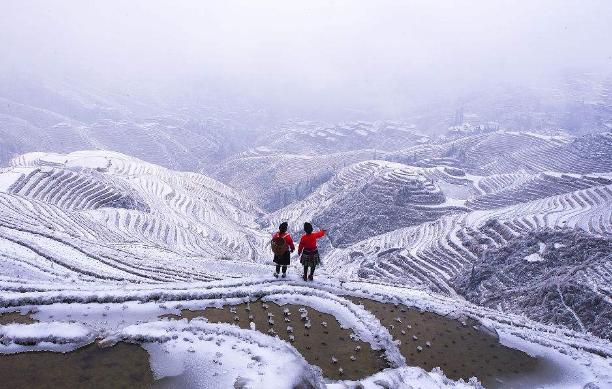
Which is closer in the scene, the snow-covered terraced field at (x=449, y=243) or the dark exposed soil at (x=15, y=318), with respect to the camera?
the dark exposed soil at (x=15, y=318)

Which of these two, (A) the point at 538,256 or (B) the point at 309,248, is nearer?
(B) the point at 309,248

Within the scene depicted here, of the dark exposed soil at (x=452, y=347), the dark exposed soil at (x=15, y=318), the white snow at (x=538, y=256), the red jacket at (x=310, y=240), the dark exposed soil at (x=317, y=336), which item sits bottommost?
the white snow at (x=538, y=256)

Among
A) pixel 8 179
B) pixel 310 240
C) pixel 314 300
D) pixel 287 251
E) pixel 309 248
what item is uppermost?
pixel 310 240

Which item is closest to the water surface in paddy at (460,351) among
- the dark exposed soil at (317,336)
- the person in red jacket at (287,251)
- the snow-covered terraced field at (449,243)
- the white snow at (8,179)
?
the dark exposed soil at (317,336)

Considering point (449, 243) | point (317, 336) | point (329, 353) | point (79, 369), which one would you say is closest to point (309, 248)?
point (317, 336)

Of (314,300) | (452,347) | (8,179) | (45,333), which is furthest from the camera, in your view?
(8,179)

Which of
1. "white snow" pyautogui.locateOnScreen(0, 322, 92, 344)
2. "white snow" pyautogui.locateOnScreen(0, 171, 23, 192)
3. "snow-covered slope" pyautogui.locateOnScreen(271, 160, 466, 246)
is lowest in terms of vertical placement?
"snow-covered slope" pyautogui.locateOnScreen(271, 160, 466, 246)

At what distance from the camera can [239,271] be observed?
27.9m

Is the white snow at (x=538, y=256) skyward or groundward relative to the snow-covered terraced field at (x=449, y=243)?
skyward

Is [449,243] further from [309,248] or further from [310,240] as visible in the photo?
[310,240]

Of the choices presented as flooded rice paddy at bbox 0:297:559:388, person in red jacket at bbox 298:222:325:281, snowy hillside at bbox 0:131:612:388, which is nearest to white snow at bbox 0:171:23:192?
snowy hillside at bbox 0:131:612:388

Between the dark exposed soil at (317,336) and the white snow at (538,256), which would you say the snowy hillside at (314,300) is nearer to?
the dark exposed soil at (317,336)

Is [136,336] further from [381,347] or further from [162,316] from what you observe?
[381,347]

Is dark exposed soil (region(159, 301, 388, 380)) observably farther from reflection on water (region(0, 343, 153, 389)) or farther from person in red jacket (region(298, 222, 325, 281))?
reflection on water (region(0, 343, 153, 389))
